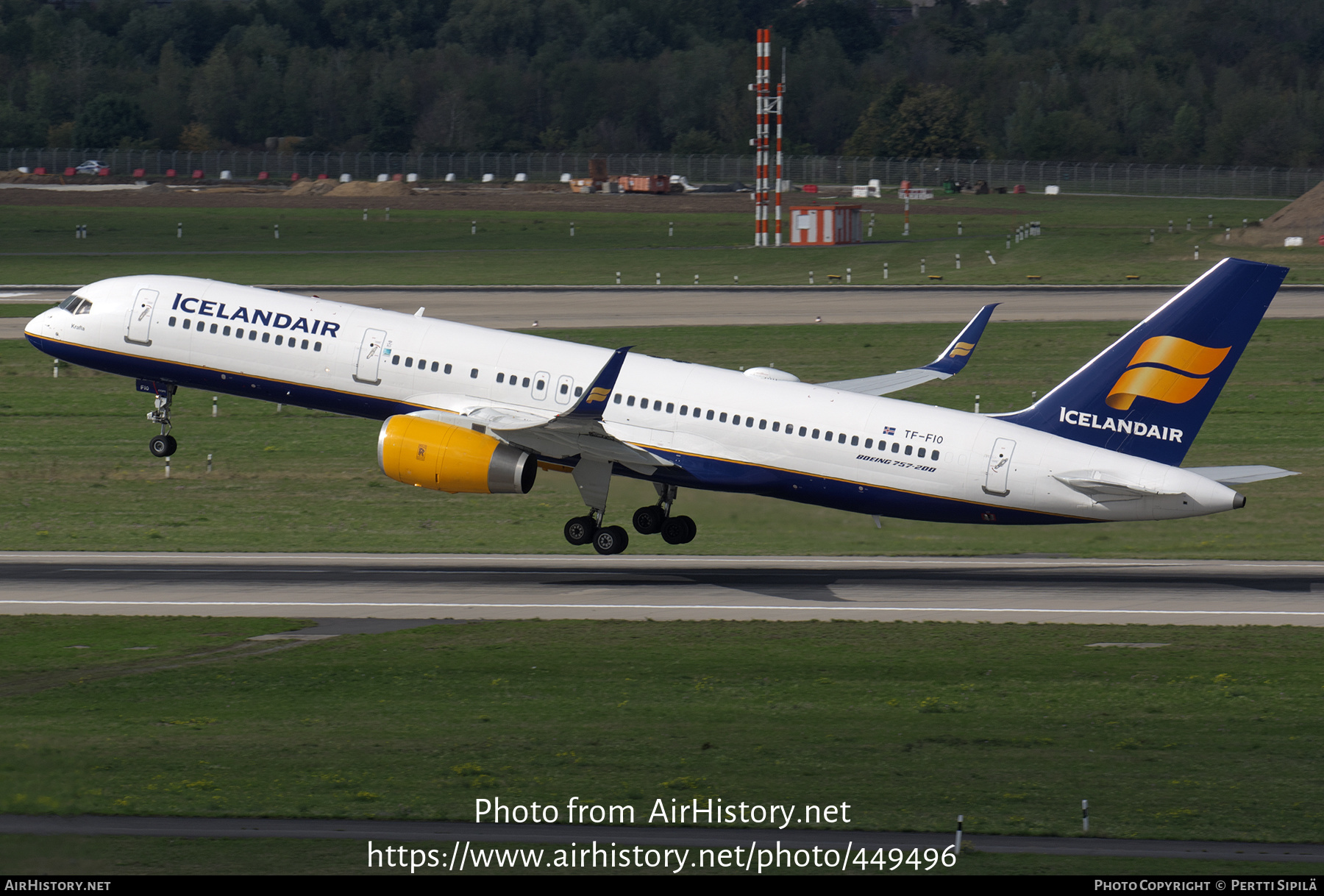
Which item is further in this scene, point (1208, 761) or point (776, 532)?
point (776, 532)

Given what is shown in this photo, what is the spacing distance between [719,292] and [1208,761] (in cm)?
7965

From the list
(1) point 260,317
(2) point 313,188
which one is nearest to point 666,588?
(1) point 260,317

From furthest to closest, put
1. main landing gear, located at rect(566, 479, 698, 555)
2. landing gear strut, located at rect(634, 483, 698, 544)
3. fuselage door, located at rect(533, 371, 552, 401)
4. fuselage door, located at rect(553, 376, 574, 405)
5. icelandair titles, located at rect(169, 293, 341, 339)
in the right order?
icelandair titles, located at rect(169, 293, 341, 339) → landing gear strut, located at rect(634, 483, 698, 544) → main landing gear, located at rect(566, 479, 698, 555) → fuselage door, located at rect(533, 371, 552, 401) → fuselage door, located at rect(553, 376, 574, 405)

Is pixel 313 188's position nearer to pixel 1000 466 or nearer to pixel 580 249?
pixel 580 249

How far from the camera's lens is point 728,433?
149 feet

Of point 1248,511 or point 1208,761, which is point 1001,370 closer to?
point 1248,511

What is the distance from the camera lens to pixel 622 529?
47.9 m

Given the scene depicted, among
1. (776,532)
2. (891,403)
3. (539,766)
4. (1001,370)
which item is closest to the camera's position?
(539,766)

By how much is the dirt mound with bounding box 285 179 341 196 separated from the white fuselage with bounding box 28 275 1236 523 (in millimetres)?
143818

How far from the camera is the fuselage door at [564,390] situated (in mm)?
46156

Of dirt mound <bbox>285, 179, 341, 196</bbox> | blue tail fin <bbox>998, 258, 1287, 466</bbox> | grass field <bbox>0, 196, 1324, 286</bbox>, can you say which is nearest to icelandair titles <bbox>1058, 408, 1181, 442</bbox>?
blue tail fin <bbox>998, 258, 1287, 466</bbox>

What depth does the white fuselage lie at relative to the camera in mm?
Answer: 43031

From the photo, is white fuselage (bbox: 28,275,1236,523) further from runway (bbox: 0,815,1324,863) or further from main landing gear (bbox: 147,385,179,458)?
runway (bbox: 0,815,1324,863)

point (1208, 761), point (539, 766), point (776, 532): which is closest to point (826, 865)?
point (539, 766)
